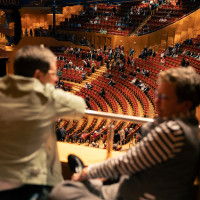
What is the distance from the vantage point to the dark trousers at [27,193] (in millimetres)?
863

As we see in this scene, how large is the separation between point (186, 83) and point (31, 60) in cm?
56

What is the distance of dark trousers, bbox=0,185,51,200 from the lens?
2.83 feet

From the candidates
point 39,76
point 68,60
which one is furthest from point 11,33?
point 39,76

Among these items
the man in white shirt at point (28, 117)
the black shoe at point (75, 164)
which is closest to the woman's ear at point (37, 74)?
the man in white shirt at point (28, 117)

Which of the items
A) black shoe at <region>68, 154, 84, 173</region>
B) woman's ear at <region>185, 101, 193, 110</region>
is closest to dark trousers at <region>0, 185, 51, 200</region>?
black shoe at <region>68, 154, 84, 173</region>

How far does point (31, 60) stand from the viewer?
0.83 meters

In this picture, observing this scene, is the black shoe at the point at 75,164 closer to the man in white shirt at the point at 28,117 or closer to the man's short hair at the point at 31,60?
the man in white shirt at the point at 28,117

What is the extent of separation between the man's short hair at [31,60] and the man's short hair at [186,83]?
46cm

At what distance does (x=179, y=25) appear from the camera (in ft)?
38.9

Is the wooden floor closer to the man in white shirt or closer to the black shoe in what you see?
the black shoe

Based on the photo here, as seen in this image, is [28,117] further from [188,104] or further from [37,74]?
[188,104]

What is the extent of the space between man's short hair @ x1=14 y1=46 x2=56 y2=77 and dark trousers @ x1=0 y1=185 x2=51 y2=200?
0.44 m

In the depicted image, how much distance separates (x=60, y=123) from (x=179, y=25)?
852 cm

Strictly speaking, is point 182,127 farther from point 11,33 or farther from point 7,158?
point 11,33
